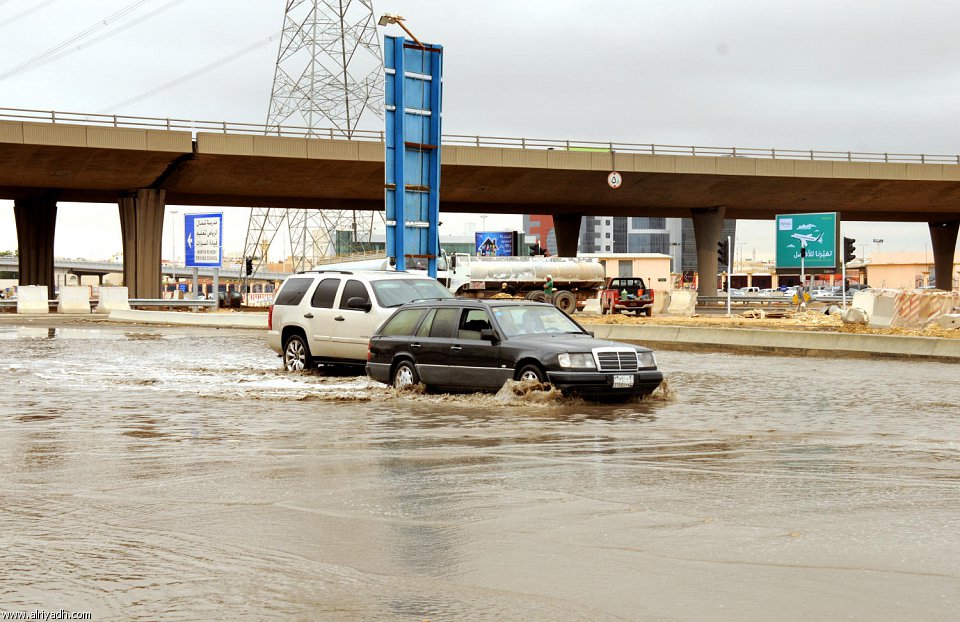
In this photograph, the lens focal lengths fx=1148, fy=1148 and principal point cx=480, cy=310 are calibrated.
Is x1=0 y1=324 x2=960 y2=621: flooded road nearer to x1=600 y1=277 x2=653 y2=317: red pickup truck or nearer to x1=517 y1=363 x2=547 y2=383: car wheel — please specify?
x1=517 y1=363 x2=547 y2=383: car wheel

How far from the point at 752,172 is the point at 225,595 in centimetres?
6731

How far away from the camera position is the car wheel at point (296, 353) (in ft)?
70.4

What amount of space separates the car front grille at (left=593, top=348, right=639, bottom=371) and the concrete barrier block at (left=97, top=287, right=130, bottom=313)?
45.8m

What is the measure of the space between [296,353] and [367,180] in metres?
43.6

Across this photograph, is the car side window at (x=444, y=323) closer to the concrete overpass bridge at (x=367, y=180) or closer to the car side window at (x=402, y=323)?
the car side window at (x=402, y=323)

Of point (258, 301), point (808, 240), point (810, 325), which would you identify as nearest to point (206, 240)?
point (808, 240)

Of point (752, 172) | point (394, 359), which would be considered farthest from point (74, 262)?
point (394, 359)

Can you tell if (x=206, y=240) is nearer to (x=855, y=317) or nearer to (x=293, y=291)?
(x=855, y=317)

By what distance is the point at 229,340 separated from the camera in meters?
34.1

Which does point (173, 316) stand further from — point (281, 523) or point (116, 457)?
point (281, 523)

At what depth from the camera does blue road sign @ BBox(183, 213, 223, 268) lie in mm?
55625

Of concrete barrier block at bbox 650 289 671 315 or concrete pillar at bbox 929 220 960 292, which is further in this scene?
concrete pillar at bbox 929 220 960 292

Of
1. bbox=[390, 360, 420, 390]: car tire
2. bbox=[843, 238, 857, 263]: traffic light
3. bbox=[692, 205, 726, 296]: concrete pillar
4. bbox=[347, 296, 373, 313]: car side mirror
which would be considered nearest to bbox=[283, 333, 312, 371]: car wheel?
bbox=[347, 296, 373, 313]: car side mirror

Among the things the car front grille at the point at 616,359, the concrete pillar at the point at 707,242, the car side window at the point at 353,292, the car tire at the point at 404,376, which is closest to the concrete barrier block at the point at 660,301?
the concrete pillar at the point at 707,242
